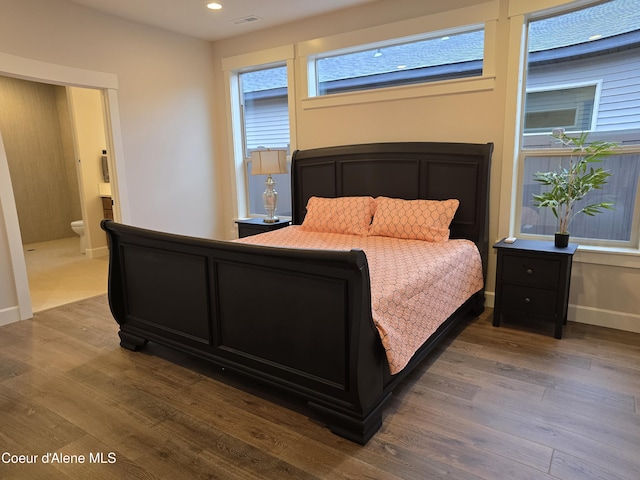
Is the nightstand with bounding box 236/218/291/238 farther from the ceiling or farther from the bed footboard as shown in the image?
the ceiling

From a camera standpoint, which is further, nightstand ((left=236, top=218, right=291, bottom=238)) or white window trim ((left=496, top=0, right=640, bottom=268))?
nightstand ((left=236, top=218, right=291, bottom=238))

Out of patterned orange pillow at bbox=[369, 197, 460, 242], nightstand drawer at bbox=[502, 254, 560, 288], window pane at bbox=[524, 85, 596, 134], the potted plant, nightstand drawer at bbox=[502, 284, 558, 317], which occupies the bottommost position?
nightstand drawer at bbox=[502, 284, 558, 317]

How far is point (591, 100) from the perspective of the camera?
10.4 ft

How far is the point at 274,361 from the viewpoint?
221cm

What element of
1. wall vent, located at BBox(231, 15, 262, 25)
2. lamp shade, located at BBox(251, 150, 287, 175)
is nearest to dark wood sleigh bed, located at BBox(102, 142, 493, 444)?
lamp shade, located at BBox(251, 150, 287, 175)

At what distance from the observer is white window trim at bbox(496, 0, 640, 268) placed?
Answer: 3086 millimetres

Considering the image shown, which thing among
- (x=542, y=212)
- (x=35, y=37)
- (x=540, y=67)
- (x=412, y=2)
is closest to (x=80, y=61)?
(x=35, y=37)

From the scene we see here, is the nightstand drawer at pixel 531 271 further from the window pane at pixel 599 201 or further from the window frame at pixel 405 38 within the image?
the window frame at pixel 405 38

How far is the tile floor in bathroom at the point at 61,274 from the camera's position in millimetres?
4230

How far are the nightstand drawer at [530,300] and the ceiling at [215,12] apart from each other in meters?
2.90

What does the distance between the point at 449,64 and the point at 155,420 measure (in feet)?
11.8

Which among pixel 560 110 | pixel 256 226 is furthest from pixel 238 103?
pixel 560 110

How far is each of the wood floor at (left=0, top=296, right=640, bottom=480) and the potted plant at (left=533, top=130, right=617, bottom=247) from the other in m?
0.95

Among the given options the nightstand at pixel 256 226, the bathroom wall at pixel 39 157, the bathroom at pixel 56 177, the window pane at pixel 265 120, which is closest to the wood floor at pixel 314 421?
the nightstand at pixel 256 226
